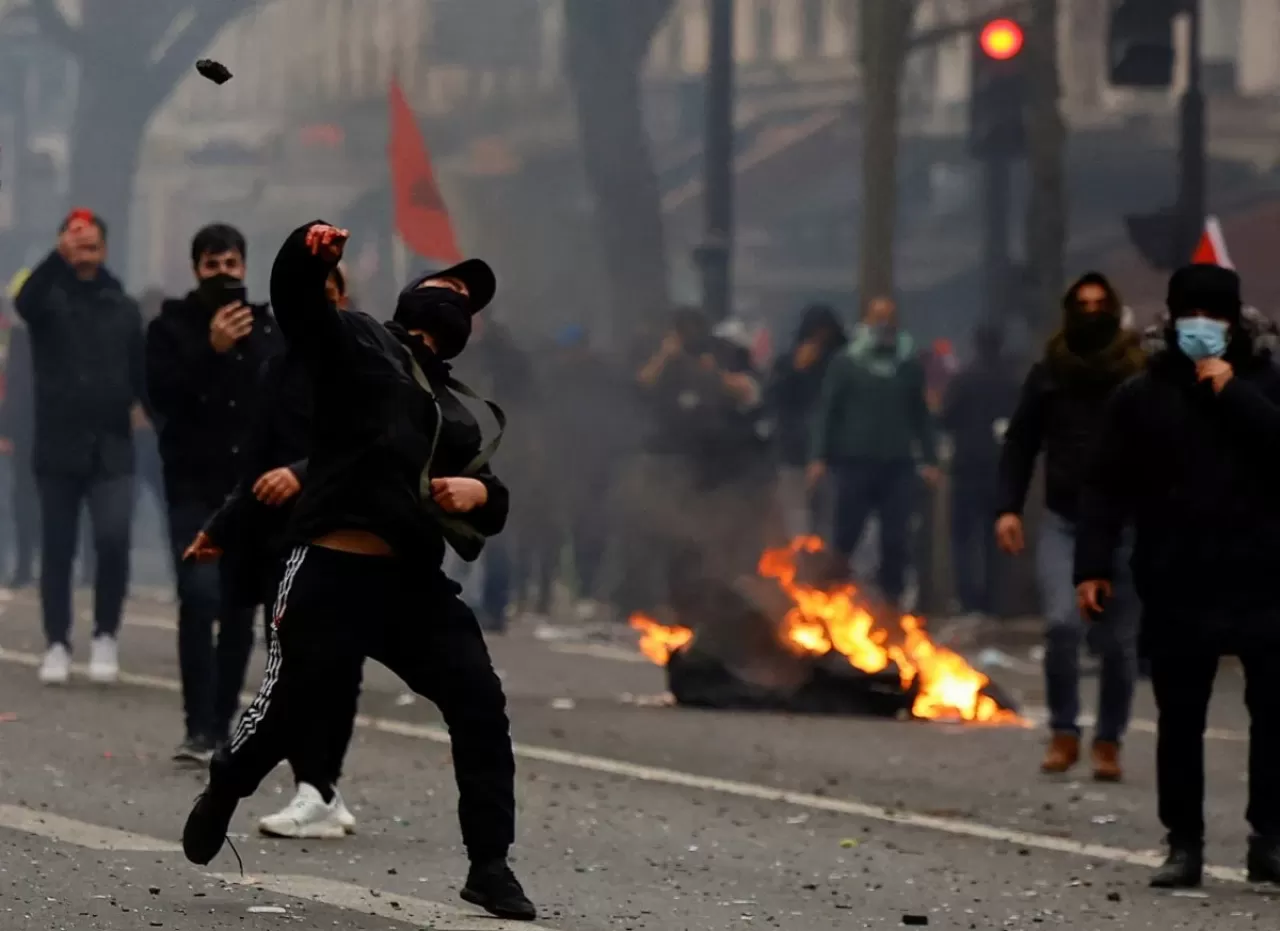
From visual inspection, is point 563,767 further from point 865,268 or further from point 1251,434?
point 865,268

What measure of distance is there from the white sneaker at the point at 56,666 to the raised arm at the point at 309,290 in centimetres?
572

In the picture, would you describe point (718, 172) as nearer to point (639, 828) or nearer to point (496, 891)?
point (639, 828)

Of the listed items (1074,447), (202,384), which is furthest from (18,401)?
(1074,447)

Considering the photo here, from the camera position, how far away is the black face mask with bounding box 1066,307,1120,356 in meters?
10.7

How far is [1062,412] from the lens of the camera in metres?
10.8

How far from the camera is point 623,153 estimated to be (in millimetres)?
24906

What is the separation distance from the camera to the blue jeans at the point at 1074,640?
35.3ft

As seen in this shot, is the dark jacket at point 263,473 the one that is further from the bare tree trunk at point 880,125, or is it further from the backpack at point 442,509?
the bare tree trunk at point 880,125

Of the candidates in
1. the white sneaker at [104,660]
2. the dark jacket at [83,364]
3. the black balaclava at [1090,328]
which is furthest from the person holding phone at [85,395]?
the black balaclava at [1090,328]

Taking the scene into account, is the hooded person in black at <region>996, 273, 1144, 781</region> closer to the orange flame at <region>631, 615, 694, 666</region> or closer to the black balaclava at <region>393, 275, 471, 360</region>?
the orange flame at <region>631, 615, 694, 666</region>

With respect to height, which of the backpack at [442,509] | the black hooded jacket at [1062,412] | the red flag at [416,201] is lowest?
the backpack at [442,509]

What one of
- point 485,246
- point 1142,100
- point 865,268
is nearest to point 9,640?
point 865,268

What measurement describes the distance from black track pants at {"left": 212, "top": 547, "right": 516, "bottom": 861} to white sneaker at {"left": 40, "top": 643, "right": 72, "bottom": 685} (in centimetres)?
537

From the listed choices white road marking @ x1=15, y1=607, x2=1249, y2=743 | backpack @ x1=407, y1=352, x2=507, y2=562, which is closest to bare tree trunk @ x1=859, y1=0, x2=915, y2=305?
white road marking @ x1=15, y1=607, x2=1249, y2=743
